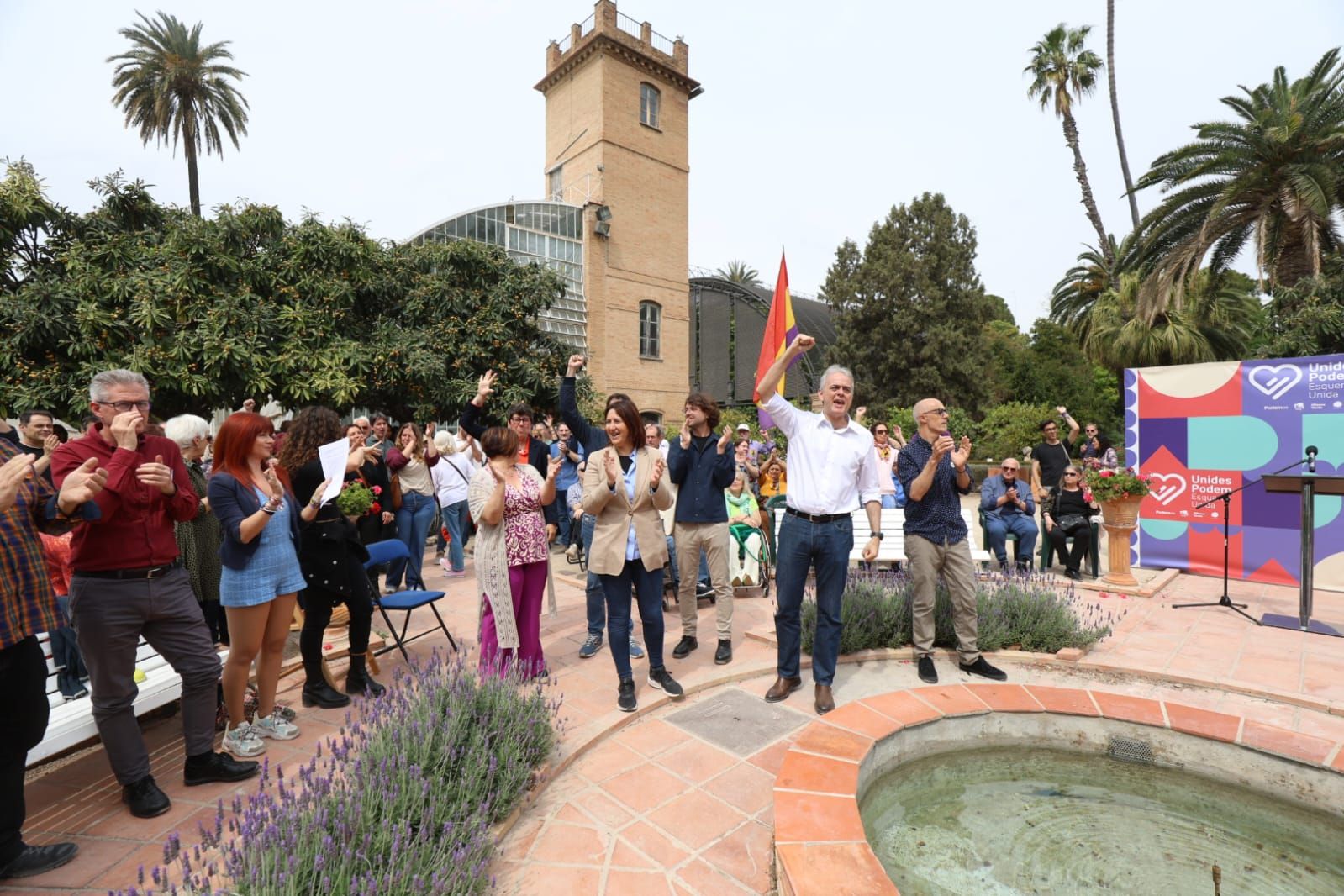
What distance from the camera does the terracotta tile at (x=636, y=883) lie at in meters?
2.29

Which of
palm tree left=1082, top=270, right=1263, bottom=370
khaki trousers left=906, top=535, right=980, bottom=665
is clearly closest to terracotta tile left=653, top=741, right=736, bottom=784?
khaki trousers left=906, top=535, right=980, bottom=665

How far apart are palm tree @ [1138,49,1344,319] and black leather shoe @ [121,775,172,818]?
59.5 feet

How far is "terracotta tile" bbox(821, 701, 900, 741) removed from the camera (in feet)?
9.78

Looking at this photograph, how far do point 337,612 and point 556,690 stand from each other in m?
2.20

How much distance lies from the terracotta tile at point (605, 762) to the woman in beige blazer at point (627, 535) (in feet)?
1.29

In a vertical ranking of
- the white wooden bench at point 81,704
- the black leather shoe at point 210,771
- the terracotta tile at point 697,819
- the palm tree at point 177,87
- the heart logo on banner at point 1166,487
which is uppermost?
the palm tree at point 177,87

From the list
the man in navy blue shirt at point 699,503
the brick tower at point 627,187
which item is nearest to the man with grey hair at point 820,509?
the man in navy blue shirt at point 699,503

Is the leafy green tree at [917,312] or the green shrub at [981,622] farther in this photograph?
the leafy green tree at [917,312]

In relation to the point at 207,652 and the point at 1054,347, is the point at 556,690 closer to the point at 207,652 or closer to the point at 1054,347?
the point at 207,652

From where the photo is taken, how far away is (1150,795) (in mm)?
2947

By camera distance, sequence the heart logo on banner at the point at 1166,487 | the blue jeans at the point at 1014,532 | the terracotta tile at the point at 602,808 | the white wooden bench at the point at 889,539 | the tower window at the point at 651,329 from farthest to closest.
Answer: the tower window at the point at 651,329 < the heart logo on banner at the point at 1166,487 < the blue jeans at the point at 1014,532 < the white wooden bench at the point at 889,539 < the terracotta tile at the point at 602,808

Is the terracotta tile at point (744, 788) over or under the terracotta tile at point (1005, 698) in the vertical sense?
under

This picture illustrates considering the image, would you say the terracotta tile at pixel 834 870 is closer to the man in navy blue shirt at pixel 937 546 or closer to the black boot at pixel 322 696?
the man in navy blue shirt at pixel 937 546

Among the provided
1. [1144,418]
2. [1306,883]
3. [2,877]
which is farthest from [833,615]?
[1144,418]
